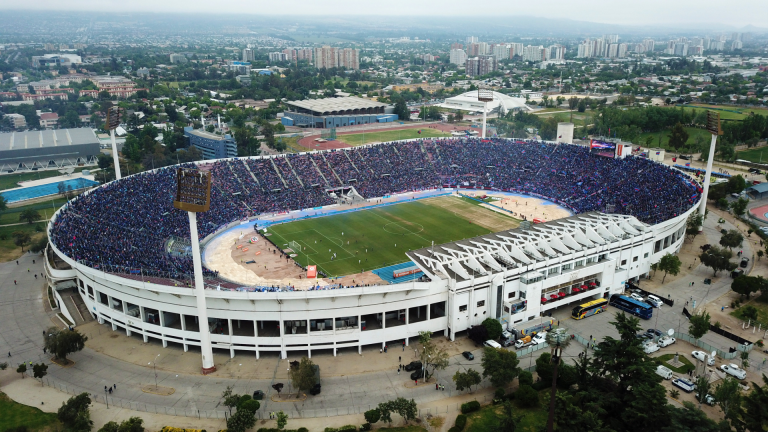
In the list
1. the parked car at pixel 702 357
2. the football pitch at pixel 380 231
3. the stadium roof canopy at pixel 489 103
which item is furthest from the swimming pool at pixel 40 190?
the stadium roof canopy at pixel 489 103

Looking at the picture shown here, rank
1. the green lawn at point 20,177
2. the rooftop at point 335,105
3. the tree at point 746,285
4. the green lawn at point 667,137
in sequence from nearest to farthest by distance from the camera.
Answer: the tree at point 746,285
the green lawn at point 20,177
the green lawn at point 667,137
the rooftop at point 335,105

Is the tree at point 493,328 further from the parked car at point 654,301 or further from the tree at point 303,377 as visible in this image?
the parked car at point 654,301

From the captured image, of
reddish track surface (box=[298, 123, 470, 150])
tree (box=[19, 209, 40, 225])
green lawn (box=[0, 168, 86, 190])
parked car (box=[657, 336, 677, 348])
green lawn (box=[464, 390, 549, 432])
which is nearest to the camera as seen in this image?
green lawn (box=[464, 390, 549, 432])

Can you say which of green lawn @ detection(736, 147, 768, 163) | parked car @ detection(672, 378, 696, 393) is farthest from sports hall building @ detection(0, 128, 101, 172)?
green lawn @ detection(736, 147, 768, 163)

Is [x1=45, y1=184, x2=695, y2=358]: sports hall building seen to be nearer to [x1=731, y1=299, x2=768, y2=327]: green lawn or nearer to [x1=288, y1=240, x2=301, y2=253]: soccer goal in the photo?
[x1=731, y1=299, x2=768, y2=327]: green lawn

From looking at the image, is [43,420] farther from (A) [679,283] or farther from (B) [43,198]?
(B) [43,198]

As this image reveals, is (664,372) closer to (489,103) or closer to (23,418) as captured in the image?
(23,418)
